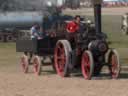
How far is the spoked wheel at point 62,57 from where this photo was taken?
14.7 metres

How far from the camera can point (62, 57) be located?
15.1 m

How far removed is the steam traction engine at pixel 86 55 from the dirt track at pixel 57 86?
299 millimetres

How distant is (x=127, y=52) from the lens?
956 inches

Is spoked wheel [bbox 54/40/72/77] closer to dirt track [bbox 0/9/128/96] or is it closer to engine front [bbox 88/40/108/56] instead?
dirt track [bbox 0/9/128/96]

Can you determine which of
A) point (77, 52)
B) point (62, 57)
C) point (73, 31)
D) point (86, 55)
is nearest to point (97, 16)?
point (73, 31)

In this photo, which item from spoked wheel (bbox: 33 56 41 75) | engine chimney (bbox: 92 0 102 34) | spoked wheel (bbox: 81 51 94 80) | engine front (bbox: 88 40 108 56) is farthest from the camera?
engine chimney (bbox: 92 0 102 34)

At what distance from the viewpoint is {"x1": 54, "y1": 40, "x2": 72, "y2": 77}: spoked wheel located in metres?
14.7

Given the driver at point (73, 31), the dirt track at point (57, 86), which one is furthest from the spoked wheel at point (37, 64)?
the driver at point (73, 31)

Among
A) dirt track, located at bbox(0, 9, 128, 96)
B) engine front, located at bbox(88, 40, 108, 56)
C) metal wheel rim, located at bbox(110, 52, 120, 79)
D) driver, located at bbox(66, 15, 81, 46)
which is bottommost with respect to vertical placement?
dirt track, located at bbox(0, 9, 128, 96)

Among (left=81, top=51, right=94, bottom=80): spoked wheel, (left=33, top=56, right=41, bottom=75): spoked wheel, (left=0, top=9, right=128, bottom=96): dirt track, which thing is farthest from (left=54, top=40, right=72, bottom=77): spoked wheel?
(left=33, top=56, right=41, bottom=75): spoked wheel

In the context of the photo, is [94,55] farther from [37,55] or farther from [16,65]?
[16,65]

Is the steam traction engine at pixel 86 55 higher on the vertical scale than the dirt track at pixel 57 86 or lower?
higher

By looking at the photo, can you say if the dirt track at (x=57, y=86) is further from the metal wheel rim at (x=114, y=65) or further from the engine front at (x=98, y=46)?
the engine front at (x=98, y=46)

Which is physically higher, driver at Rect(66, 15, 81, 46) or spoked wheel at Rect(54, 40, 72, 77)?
driver at Rect(66, 15, 81, 46)
